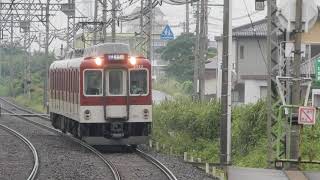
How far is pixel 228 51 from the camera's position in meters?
15.2

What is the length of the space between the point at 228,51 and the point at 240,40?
75.7 ft

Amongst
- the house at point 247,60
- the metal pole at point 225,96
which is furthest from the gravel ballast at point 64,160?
the house at point 247,60

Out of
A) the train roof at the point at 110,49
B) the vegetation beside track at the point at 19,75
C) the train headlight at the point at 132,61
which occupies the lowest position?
the vegetation beside track at the point at 19,75

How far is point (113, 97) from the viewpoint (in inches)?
741

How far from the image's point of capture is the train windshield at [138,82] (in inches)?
746

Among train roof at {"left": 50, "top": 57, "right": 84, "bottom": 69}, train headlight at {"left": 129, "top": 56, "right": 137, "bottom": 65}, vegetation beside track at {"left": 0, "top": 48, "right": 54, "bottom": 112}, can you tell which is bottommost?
vegetation beside track at {"left": 0, "top": 48, "right": 54, "bottom": 112}

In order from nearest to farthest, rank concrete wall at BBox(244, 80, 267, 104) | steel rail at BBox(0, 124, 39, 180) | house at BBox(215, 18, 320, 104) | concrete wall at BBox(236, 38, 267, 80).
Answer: steel rail at BBox(0, 124, 39, 180)
concrete wall at BBox(244, 80, 267, 104)
house at BBox(215, 18, 320, 104)
concrete wall at BBox(236, 38, 267, 80)

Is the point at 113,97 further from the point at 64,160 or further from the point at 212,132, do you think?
the point at 212,132

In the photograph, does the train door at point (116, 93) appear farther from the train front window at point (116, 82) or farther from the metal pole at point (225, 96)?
the metal pole at point (225, 96)

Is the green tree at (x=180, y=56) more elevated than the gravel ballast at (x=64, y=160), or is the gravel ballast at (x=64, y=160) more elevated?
the green tree at (x=180, y=56)

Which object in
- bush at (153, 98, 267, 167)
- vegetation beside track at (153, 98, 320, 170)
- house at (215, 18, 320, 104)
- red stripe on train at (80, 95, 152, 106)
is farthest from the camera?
house at (215, 18, 320, 104)

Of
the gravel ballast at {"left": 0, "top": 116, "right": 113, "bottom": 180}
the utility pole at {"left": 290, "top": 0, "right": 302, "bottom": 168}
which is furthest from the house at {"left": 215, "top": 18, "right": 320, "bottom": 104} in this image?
the utility pole at {"left": 290, "top": 0, "right": 302, "bottom": 168}

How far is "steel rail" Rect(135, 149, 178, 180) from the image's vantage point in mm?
14014

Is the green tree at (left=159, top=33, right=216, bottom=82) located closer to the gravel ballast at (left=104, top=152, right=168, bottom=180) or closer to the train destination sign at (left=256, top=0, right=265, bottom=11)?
the gravel ballast at (left=104, top=152, right=168, bottom=180)
